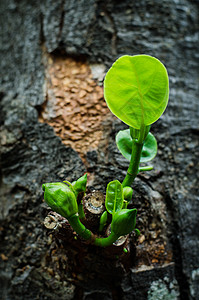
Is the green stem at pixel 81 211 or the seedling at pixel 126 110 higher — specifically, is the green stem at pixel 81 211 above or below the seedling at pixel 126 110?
below

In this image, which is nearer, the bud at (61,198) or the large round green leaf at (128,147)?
the bud at (61,198)

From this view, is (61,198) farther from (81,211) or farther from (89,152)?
(89,152)

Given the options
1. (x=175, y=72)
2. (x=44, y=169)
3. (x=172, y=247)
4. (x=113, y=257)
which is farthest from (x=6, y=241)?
(x=175, y=72)

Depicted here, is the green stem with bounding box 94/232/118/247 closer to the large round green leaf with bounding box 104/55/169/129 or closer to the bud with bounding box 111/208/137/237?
the bud with bounding box 111/208/137/237

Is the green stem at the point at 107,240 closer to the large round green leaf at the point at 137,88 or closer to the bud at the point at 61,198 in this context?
the bud at the point at 61,198

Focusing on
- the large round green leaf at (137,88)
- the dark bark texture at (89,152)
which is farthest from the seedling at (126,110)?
the dark bark texture at (89,152)

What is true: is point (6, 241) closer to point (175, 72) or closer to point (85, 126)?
point (85, 126)

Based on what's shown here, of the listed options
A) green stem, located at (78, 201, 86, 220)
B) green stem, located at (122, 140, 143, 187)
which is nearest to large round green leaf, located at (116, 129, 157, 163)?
green stem, located at (122, 140, 143, 187)
